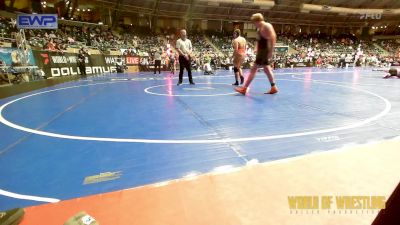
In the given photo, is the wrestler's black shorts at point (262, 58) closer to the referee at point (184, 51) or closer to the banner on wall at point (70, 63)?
the referee at point (184, 51)

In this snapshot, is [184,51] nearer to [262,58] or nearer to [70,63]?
[262,58]

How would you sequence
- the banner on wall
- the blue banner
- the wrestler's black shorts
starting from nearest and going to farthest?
the wrestler's black shorts < the blue banner < the banner on wall

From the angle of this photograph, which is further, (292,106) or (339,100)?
(339,100)

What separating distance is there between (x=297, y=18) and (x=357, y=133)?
133ft

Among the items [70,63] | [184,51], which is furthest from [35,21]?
[184,51]

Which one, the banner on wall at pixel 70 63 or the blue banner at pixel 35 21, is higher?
the blue banner at pixel 35 21

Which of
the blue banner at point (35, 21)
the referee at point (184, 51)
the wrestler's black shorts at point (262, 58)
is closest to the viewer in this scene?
the wrestler's black shorts at point (262, 58)

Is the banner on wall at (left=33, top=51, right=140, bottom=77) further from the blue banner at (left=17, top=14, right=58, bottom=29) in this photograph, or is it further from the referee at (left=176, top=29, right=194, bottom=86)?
the referee at (left=176, top=29, right=194, bottom=86)

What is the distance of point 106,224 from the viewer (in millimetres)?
1345

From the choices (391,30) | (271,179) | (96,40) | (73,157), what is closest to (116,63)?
(96,40)

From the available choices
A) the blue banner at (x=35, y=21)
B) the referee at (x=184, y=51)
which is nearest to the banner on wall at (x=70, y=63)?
the blue banner at (x=35, y=21)

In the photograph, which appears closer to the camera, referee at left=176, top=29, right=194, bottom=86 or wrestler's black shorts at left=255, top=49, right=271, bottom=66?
wrestler's black shorts at left=255, top=49, right=271, bottom=66

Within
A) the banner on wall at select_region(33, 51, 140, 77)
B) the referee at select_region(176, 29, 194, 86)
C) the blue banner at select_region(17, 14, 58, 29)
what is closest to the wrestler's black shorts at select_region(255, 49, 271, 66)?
the referee at select_region(176, 29, 194, 86)

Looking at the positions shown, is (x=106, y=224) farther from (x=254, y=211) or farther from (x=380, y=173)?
(x=380, y=173)
